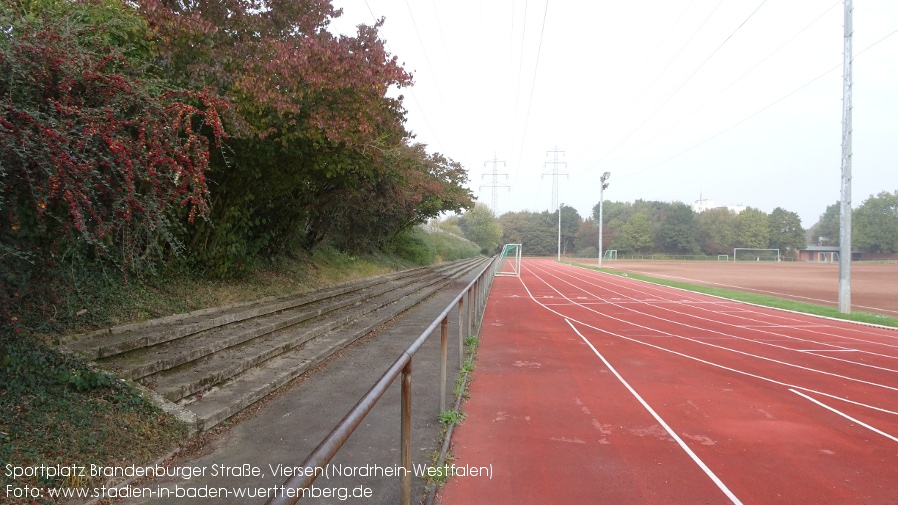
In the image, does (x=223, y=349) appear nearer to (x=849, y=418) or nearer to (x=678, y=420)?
(x=678, y=420)

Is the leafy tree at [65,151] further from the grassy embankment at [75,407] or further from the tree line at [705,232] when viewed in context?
the tree line at [705,232]

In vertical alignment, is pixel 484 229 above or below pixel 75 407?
above

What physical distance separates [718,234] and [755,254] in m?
7.30

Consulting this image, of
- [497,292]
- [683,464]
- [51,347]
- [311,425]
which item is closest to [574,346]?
[683,464]

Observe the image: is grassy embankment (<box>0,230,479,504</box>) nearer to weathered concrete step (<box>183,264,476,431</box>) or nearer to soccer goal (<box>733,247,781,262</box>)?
weathered concrete step (<box>183,264,476,431</box>)

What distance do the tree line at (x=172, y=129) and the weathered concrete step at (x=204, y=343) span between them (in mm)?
882

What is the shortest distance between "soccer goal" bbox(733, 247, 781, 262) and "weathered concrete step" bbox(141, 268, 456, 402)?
9767cm

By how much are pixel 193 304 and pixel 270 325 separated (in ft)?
3.47

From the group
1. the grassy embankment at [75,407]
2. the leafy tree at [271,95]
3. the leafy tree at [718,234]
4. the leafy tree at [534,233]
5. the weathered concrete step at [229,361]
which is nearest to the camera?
the grassy embankment at [75,407]

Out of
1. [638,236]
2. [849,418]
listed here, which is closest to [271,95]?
[849,418]

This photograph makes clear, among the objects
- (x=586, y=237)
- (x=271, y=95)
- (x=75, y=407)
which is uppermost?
(x=586, y=237)

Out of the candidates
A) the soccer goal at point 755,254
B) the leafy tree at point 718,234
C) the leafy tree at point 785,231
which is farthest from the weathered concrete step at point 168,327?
the leafy tree at point 785,231

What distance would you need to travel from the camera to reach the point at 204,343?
560cm

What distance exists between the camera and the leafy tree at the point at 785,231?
97188 mm
